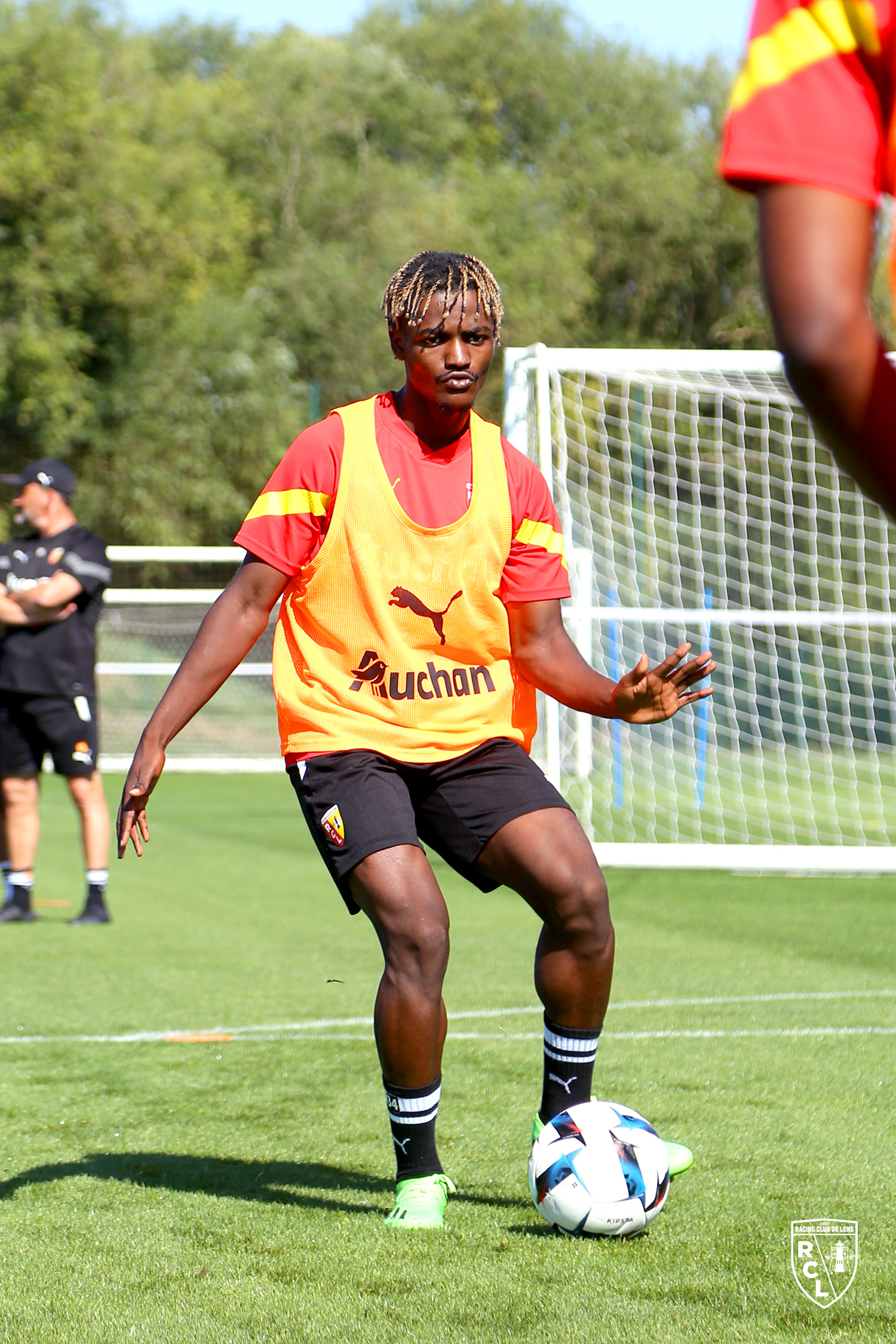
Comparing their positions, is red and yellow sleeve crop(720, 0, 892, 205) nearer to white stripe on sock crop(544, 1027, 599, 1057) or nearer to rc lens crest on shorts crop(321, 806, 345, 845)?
rc lens crest on shorts crop(321, 806, 345, 845)

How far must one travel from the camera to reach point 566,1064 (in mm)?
3510

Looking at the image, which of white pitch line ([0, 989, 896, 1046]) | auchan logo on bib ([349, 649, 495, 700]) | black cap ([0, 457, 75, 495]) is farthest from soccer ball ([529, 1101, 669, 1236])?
black cap ([0, 457, 75, 495])

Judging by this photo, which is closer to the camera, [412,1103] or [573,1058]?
[412,1103]

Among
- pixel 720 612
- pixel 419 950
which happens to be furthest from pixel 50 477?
pixel 419 950

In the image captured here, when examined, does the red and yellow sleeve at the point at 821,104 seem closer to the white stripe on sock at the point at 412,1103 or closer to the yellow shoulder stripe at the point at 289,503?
the yellow shoulder stripe at the point at 289,503

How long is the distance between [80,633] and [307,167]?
28.6 metres

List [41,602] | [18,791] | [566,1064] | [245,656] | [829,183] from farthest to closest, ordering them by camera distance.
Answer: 1. [18,791]
2. [41,602]
3. [566,1064]
4. [245,656]
5. [829,183]

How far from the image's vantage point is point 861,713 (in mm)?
20062

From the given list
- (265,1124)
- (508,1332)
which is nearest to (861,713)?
(265,1124)

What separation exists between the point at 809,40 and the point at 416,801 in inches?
88.5

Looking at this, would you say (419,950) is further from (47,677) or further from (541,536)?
(47,677)

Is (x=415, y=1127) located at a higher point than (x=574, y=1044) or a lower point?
lower

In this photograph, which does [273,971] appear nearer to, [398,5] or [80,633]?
[80,633]

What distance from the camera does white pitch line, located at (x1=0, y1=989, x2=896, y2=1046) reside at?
532 cm
